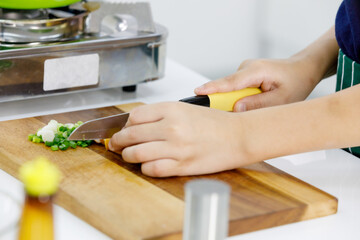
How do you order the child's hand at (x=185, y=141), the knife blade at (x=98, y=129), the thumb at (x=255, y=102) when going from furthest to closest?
the thumb at (x=255, y=102), the knife blade at (x=98, y=129), the child's hand at (x=185, y=141)

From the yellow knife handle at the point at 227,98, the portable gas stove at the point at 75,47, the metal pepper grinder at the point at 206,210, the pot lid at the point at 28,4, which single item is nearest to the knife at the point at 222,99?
the yellow knife handle at the point at 227,98

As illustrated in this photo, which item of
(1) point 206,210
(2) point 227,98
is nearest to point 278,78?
(2) point 227,98

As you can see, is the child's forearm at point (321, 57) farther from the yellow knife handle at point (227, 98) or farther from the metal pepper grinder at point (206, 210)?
the metal pepper grinder at point (206, 210)

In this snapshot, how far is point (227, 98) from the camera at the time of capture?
44.8 inches

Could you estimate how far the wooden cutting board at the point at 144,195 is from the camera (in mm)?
815

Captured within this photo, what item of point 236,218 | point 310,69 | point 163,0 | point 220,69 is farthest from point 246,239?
point 220,69

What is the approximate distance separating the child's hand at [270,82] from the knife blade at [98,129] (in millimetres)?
169

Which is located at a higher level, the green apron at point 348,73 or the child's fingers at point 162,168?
the green apron at point 348,73

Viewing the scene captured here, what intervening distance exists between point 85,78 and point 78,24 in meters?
0.12

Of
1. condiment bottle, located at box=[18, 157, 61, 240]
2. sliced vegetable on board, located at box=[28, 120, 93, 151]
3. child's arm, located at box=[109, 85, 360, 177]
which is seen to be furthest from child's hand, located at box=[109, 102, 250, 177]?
condiment bottle, located at box=[18, 157, 61, 240]

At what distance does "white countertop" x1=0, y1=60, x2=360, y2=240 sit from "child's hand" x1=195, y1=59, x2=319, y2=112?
0.44 feet

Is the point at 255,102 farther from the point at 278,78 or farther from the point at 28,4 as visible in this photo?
the point at 28,4

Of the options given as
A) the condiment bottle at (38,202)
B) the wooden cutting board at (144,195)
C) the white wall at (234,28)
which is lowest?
the white wall at (234,28)

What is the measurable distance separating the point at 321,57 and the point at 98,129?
506 mm
